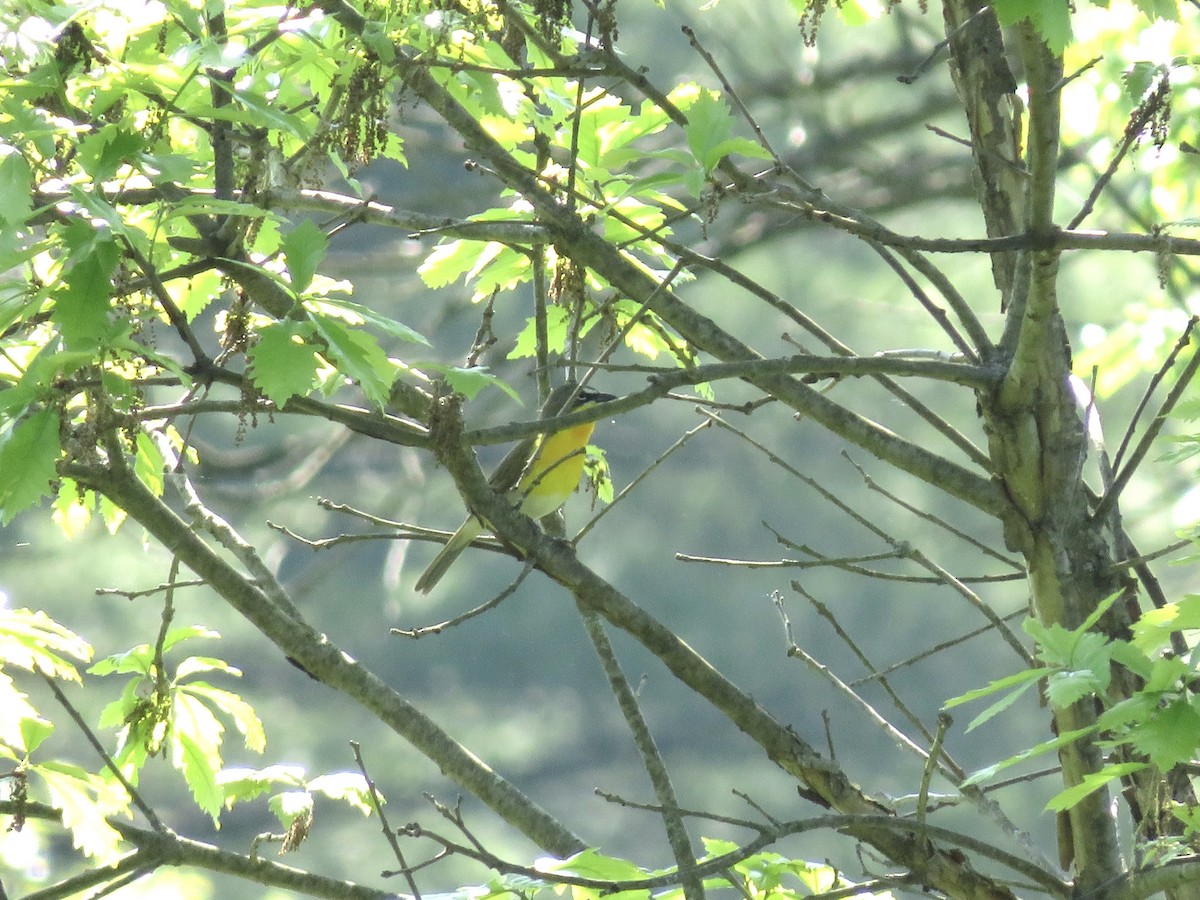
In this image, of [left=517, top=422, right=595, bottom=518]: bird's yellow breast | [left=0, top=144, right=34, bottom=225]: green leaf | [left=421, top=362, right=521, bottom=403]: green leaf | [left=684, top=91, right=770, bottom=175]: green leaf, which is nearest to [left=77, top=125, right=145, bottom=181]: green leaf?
[left=0, top=144, right=34, bottom=225]: green leaf

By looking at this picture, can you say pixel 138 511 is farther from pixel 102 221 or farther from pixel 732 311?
pixel 732 311

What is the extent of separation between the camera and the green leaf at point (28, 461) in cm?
140

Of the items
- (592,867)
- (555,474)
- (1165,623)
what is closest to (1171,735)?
(1165,623)

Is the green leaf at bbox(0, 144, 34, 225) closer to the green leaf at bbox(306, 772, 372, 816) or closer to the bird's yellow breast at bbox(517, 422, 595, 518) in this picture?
the green leaf at bbox(306, 772, 372, 816)

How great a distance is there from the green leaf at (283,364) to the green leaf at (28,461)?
233mm

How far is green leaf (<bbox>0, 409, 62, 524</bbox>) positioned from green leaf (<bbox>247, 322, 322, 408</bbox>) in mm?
233

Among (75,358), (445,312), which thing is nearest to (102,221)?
(75,358)

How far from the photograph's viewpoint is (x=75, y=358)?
4.61 ft

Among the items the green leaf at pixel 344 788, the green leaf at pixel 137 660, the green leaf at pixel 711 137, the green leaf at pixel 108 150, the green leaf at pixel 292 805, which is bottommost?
the green leaf at pixel 292 805

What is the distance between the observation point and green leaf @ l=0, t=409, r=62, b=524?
1.40m

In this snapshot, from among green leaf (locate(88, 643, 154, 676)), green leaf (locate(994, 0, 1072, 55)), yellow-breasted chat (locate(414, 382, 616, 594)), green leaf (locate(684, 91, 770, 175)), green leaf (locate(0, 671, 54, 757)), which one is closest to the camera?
green leaf (locate(994, 0, 1072, 55))

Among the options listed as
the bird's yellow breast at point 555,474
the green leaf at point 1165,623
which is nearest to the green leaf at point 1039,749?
the green leaf at point 1165,623

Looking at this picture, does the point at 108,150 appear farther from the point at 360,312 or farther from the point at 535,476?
the point at 535,476

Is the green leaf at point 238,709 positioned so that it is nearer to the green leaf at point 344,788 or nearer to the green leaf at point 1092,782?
the green leaf at point 344,788
